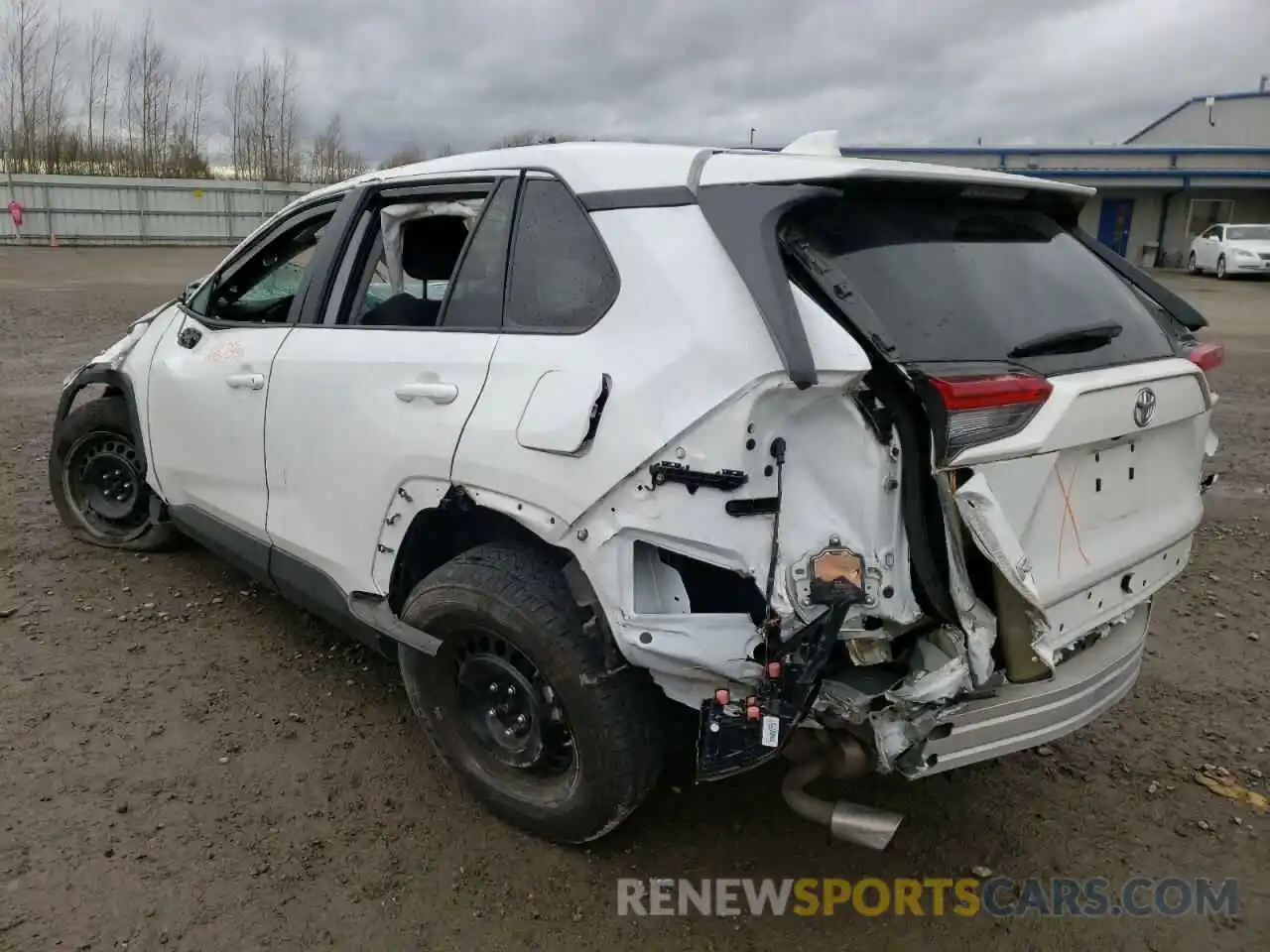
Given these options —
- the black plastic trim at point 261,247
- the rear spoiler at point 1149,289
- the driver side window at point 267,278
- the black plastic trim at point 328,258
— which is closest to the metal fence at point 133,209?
the black plastic trim at point 261,247

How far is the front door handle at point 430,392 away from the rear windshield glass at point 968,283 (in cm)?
104

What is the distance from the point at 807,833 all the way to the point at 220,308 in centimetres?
309

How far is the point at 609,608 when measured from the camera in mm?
2406

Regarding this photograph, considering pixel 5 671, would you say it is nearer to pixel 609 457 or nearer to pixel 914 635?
Answer: pixel 609 457

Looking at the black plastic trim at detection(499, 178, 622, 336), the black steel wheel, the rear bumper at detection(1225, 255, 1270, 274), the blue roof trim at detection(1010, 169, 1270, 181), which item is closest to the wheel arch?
the black steel wheel

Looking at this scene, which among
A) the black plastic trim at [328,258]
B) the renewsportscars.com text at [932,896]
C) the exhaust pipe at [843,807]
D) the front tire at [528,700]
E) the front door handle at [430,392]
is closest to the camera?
the exhaust pipe at [843,807]

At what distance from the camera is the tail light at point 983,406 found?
216 centimetres

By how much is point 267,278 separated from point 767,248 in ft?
8.16

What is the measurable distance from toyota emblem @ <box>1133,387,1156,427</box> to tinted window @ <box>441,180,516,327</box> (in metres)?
1.72

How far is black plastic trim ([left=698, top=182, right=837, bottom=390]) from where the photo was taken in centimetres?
220

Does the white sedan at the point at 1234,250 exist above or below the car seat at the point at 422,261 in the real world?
above

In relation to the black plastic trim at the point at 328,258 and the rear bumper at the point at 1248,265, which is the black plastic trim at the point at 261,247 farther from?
the rear bumper at the point at 1248,265

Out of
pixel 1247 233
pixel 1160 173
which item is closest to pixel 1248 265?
pixel 1247 233

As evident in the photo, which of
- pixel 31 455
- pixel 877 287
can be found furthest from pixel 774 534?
pixel 31 455
